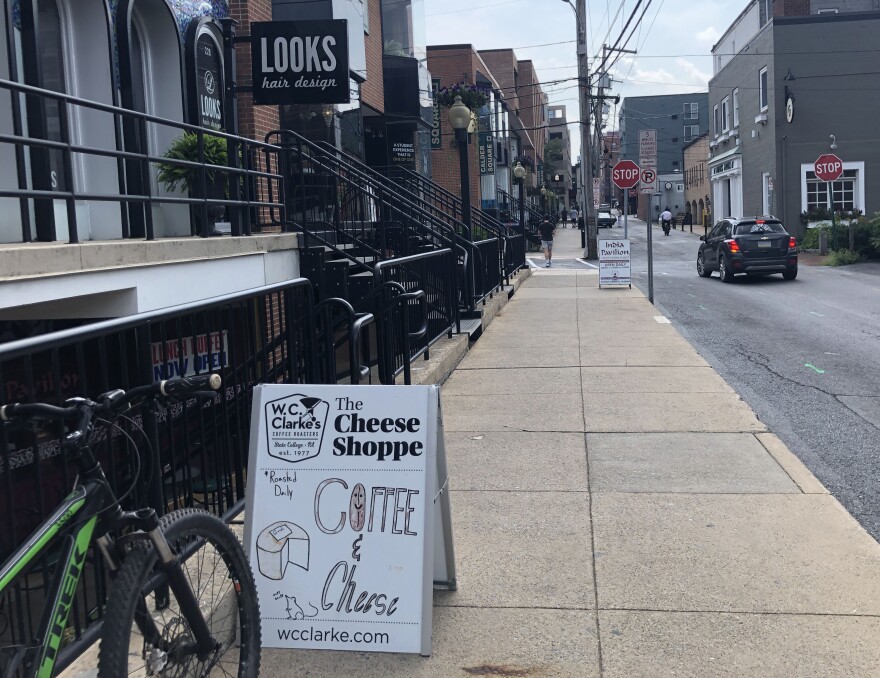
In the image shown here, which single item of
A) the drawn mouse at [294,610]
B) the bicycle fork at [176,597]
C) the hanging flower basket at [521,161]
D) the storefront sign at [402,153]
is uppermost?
the hanging flower basket at [521,161]

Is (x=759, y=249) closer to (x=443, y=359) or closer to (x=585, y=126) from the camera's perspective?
(x=443, y=359)

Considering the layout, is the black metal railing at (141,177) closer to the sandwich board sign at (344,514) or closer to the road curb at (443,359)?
the road curb at (443,359)

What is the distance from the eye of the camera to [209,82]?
11.4 m

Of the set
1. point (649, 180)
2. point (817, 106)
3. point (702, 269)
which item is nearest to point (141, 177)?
point (649, 180)

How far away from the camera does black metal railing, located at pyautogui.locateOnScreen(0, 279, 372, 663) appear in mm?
3168

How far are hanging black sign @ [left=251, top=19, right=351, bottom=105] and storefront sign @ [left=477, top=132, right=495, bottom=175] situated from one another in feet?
92.2

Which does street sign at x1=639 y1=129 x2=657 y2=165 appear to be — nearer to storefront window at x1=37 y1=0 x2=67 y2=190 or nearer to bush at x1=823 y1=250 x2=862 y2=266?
bush at x1=823 y1=250 x2=862 y2=266

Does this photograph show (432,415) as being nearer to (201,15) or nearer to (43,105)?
(43,105)

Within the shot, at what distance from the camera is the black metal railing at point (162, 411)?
10.4 feet

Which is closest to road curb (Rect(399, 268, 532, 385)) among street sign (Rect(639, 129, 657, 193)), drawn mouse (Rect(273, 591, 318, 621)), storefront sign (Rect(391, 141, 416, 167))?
drawn mouse (Rect(273, 591, 318, 621))

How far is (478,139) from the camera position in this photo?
39.1 metres

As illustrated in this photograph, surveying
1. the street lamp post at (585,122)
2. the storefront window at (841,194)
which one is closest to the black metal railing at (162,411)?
the street lamp post at (585,122)

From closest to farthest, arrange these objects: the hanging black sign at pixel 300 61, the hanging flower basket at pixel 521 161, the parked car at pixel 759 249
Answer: the hanging black sign at pixel 300 61 → the parked car at pixel 759 249 → the hanging flower basket at pixel 521 161

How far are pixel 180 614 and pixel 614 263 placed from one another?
18230mm
